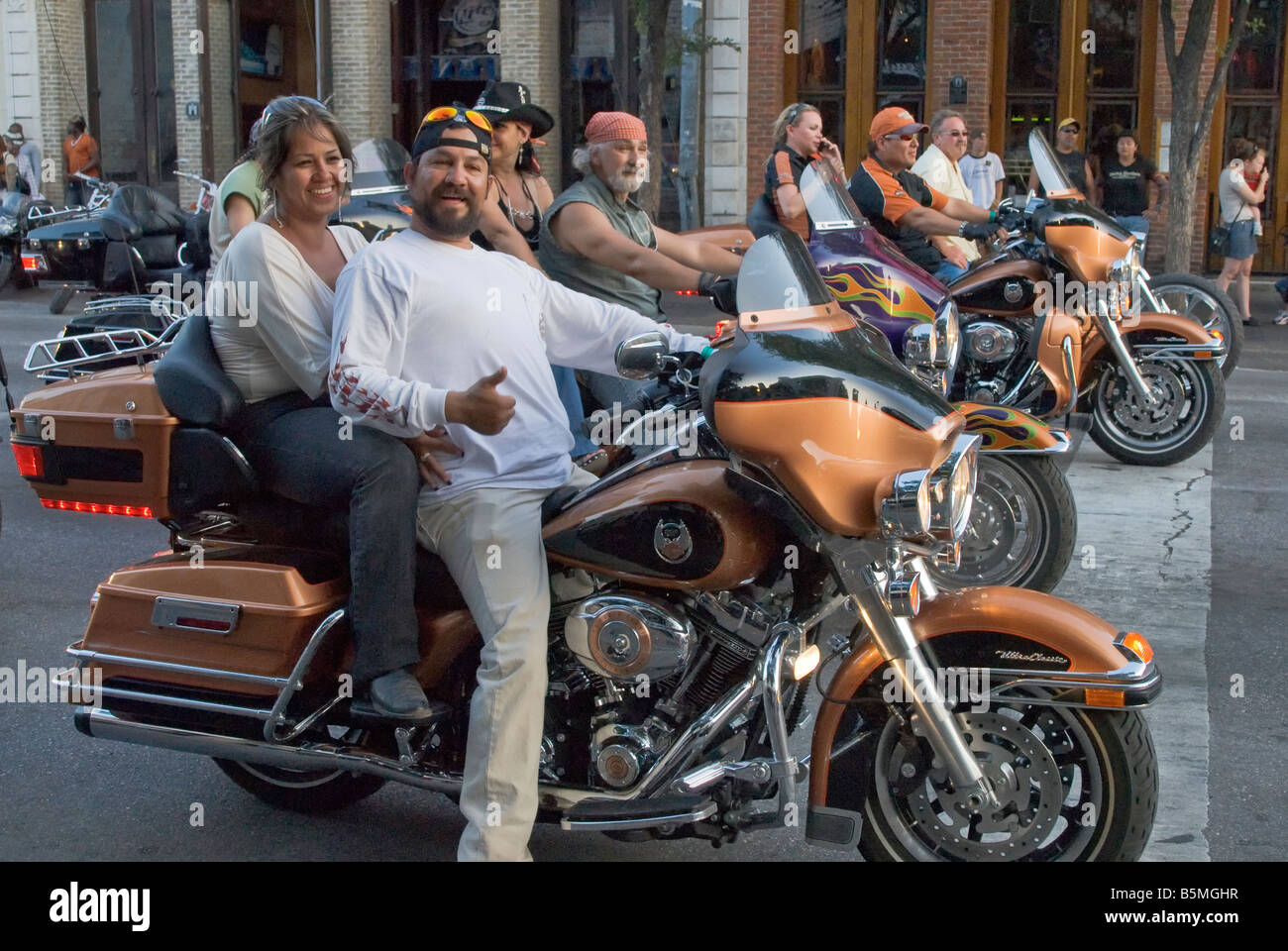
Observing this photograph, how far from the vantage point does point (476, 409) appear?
10.9 feet

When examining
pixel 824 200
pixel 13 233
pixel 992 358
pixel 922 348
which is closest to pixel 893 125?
pixel 992 358

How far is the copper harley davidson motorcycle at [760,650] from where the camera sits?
324 cm

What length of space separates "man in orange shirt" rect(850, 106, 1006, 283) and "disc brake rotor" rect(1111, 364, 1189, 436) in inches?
46.4

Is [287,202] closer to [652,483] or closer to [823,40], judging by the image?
[652,483]

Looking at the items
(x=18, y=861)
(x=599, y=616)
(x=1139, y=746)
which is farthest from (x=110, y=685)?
(x=1139, y=746)

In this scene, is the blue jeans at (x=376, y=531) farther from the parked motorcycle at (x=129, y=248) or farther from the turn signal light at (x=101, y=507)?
the parked motorcycle at (x=129, y=248)

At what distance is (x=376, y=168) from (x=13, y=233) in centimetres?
1336

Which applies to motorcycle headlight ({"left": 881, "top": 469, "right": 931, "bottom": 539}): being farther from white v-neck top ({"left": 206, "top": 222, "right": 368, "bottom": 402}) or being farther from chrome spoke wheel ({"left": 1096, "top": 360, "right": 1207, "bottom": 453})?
chrome spoke wheel ({"left": 1096, "top": 360, "right": 1207, "bottom": 453})

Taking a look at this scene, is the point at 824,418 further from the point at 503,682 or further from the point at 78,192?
the point at 78,192

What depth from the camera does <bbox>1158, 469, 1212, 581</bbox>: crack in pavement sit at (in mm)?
6984

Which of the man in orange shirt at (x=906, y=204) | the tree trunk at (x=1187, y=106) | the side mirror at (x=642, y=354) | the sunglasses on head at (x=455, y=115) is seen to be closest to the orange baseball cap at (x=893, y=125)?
the man in orange shirt at (x=906, y=204)

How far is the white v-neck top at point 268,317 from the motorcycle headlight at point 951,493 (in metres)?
1.64

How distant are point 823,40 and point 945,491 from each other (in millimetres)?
18503

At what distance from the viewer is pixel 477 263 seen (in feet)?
12.3
